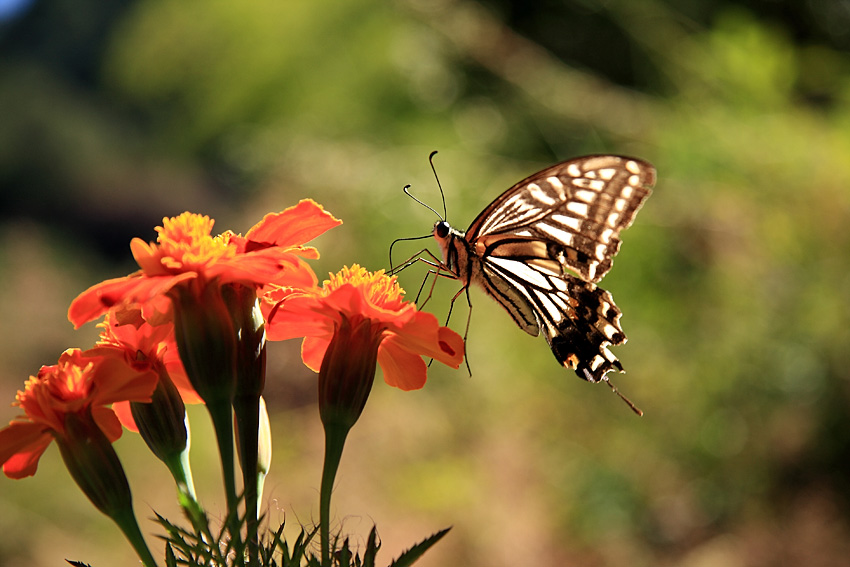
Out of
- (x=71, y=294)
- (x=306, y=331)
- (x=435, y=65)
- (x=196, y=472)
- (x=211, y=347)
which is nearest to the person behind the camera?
(x=211, y=347)

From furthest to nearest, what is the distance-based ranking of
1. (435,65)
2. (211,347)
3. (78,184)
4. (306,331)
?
(78,184) < (435,65) < (306,331) < (211,347)

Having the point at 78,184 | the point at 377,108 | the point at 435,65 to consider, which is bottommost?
the point at 435,65

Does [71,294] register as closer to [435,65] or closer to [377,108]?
[377,108]

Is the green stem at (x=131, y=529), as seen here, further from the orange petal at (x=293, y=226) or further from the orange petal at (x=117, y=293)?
the orange petal at (x=293, y=226)

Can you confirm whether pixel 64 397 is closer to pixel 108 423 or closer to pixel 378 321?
pixel 108 423

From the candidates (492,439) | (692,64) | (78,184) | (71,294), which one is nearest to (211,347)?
(492,439)

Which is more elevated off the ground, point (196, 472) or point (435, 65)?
point (435, 65)

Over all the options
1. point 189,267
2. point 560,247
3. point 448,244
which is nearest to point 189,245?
point 189,267
